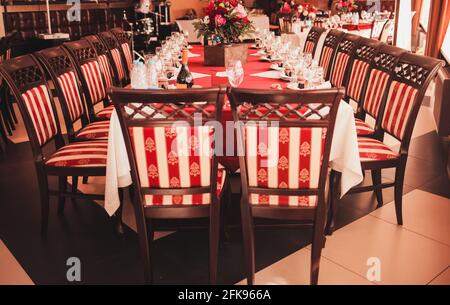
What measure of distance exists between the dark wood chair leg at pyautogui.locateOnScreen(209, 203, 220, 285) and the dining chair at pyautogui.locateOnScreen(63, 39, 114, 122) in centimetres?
162

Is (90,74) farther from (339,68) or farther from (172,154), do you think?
(339,68)

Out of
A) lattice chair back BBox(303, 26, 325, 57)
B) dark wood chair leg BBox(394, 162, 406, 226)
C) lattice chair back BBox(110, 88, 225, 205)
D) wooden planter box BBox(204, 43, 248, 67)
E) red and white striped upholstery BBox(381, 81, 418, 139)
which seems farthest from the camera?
lattice chair back BBox(303, 26, 325, 57)

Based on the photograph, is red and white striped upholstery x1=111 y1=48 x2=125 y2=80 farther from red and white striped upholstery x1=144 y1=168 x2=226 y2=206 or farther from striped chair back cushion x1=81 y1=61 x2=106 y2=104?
red and white striped upholstery x1=144 y1=168 x2=226 y2=206

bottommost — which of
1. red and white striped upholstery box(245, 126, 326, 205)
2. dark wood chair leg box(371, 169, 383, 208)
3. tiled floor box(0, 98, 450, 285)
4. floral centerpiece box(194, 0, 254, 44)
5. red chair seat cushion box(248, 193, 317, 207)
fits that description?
tiled floor box(0, 98, 450, 285)

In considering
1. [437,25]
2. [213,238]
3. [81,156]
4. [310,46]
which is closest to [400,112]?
[213,238]

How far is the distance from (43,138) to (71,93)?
21.9 inches

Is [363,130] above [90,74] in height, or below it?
below

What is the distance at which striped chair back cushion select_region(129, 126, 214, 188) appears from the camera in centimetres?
188

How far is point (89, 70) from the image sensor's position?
3.40m

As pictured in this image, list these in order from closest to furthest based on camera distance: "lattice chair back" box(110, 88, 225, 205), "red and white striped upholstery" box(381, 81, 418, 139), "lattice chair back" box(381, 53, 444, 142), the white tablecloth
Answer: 1. "lattice chair back" box(110, 88, 225, 205)
2. the white tablecloth
3. "lattice chair back" box(381, 53, 444, 142)
4. "red and white striped upholstery" box(381, 81, 418, 139)

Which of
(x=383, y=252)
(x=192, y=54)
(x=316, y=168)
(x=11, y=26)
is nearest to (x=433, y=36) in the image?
(x=192, y=54)

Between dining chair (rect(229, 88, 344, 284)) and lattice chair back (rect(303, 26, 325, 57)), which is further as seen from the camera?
lattice chair back (rect(303, 26, 325, 57))

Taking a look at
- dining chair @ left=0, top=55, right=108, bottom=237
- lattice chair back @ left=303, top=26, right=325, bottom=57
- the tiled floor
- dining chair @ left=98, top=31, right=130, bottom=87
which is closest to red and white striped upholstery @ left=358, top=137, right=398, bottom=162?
the tiled floor
